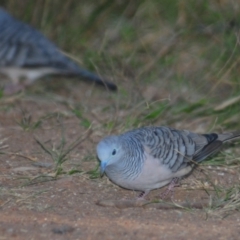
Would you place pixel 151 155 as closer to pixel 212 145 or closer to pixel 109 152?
pixel 109 152

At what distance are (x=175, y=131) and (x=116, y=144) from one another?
0.64 metres

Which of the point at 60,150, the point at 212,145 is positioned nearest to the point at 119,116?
the point at 60,150

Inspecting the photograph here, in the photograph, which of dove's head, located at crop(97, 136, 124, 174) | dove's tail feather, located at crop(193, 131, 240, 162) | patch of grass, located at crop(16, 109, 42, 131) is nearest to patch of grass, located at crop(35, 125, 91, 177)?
patch of grass, located at crop(16, 109, 42, 131)

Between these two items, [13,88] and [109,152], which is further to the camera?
[13,88]

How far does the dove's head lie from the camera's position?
522 centimetres

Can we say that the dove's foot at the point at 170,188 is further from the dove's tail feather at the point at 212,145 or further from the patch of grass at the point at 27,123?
the patch of grass at the point at 27,123

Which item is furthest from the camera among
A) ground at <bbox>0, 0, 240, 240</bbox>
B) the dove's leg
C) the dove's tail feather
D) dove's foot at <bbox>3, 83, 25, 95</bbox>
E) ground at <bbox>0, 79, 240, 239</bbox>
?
dove's foot at <bbox>3, 83, 25, 95</bbox>

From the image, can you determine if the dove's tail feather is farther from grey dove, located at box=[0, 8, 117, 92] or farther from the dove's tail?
grey dove, located at box=[0, 8, 117, 92]

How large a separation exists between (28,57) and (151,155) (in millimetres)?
3337

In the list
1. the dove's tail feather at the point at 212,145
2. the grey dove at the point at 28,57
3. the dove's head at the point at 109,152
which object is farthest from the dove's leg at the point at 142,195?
the grey dove at the point at 28,57

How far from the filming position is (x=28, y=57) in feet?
27.9

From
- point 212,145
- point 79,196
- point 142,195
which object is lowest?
point 79,196

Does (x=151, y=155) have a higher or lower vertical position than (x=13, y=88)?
higher

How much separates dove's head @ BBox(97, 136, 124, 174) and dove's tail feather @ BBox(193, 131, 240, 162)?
689 millimetres
